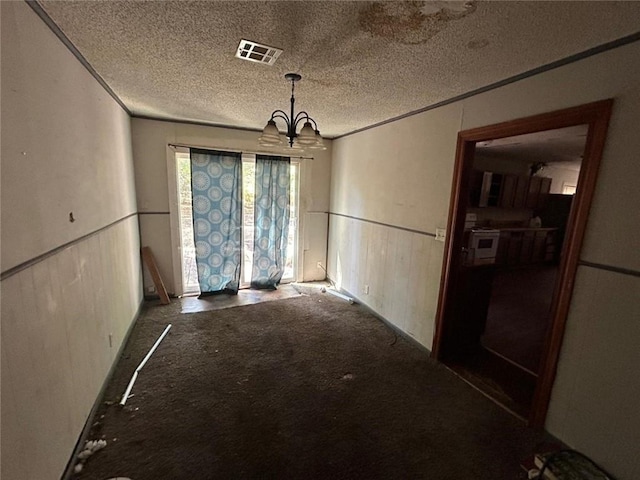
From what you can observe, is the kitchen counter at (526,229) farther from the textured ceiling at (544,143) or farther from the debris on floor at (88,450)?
the debris on floor at (88,450)

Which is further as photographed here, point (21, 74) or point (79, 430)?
point (79, 430)

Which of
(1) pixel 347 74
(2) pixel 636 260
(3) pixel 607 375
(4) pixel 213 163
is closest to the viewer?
(2) pixel 636 260

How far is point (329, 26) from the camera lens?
4.71 ft

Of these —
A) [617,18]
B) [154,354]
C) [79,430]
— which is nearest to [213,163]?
[154,354]

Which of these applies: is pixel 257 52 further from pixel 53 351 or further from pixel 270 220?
pixel 270 220

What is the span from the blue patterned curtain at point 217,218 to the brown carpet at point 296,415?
1.20 m

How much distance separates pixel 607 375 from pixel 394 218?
205 cm

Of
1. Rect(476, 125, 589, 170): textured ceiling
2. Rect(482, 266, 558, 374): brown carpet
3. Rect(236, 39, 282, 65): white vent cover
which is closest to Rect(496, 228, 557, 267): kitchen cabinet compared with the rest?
Rect(482, 266, 558, 374): brown carpet

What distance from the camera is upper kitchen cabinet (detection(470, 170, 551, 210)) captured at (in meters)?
4.95

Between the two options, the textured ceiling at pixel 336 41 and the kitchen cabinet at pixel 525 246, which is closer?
the textured ceiling at pixel 336 41

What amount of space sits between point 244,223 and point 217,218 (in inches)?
15.2

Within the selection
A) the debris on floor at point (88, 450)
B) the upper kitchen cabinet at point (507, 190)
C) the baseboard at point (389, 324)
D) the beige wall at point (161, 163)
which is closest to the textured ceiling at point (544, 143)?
the upper kitchen cabinet at point (507, 190)

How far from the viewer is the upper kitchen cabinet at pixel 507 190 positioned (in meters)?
4.95

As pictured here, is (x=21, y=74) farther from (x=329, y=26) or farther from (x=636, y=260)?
(x=636, y=260)
